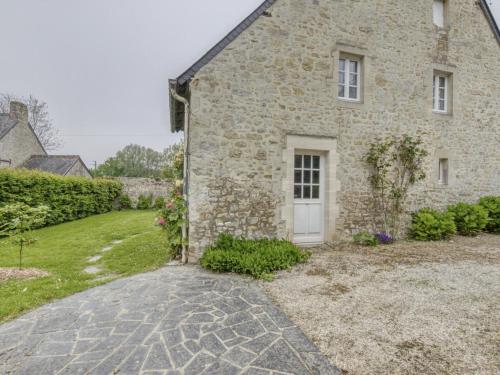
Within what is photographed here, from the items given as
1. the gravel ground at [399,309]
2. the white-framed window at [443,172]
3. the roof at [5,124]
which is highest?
the roof at [5,124]

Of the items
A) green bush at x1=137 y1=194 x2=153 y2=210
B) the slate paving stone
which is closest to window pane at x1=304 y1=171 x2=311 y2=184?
the slate paving stone

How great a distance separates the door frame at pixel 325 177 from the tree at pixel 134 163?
35102mm

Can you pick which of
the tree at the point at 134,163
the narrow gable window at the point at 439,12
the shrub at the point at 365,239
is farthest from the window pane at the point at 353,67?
the tree at the point at 134,163

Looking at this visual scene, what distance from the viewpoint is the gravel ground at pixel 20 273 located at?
5008 millimetres

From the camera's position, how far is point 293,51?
260 inches

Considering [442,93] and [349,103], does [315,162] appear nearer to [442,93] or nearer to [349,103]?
[349,103]

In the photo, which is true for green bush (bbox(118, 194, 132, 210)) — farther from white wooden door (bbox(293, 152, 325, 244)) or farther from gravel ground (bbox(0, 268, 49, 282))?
white wooden door (bbox(293, 152, 325, 244))

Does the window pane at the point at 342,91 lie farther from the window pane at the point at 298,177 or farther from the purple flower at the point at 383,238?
the purple flower at the point at 383,238

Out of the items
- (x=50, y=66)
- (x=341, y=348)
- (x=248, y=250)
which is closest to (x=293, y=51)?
(x=248, y=250)

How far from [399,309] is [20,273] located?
643 centimetres

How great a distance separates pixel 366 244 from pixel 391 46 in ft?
17.9

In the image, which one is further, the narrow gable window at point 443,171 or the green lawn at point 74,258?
the narrow gable window at point 443,171

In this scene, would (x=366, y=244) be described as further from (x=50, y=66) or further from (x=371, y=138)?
(x=50, y=66)

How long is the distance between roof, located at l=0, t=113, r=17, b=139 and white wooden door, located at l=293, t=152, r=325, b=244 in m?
20.0
